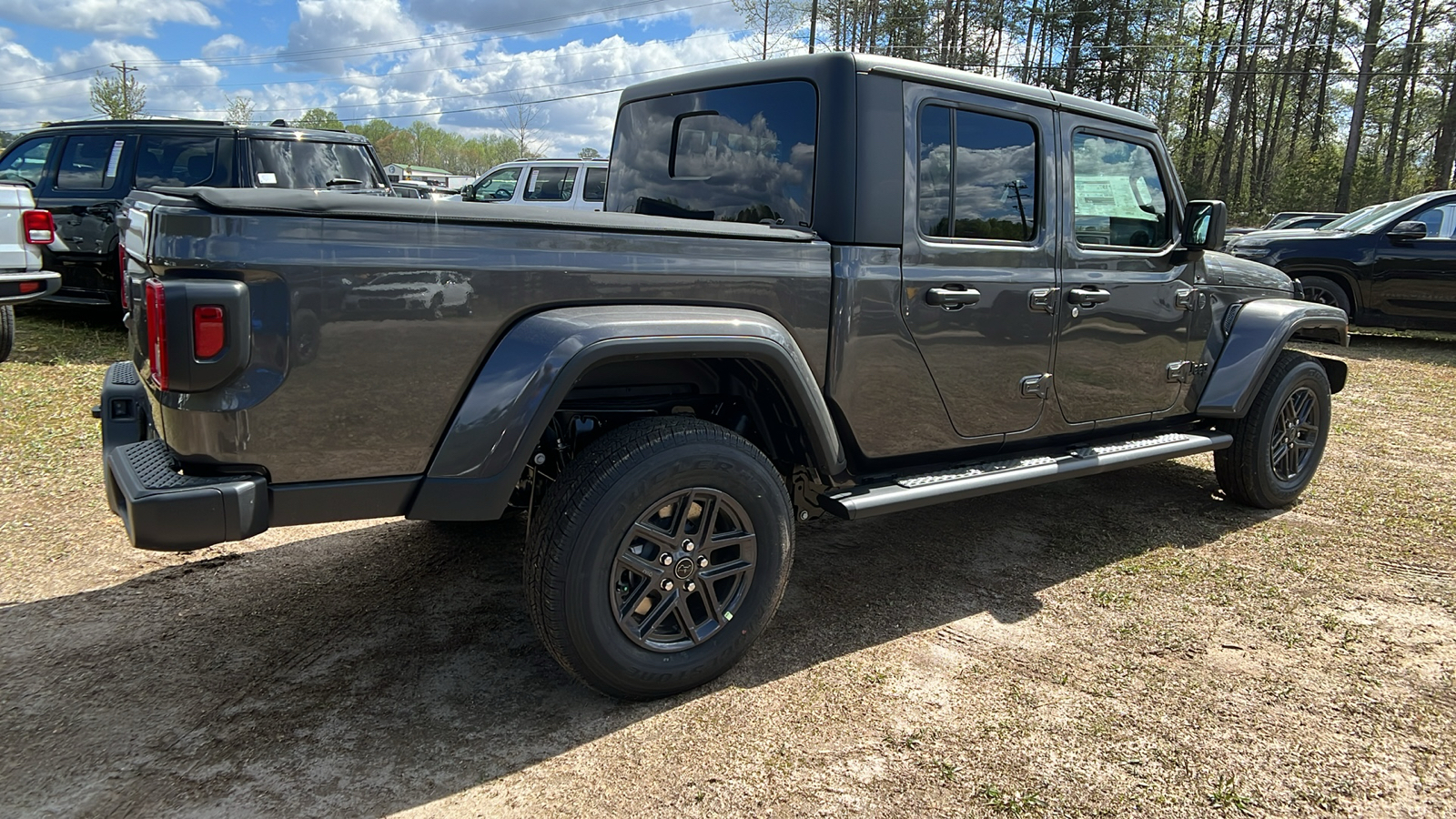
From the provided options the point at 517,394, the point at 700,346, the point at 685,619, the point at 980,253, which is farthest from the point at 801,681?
the point at 980,253

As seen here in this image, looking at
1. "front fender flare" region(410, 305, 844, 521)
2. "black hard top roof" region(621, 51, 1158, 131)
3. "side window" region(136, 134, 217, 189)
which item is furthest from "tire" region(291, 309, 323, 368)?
"side window" region(136, 134, 217, 189)

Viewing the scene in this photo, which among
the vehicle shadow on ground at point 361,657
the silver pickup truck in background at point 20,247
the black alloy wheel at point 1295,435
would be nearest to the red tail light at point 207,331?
the vehicle shadow on ground at point 361,657

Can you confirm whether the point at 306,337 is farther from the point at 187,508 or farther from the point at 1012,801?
the point at 1012,801

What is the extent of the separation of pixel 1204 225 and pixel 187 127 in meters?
8.31

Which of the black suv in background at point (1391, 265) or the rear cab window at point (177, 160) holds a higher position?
the rear cab window at point (177, 160)

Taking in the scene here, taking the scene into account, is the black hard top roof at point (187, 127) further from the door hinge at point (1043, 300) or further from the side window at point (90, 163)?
the door hinge at point (1043, 300)

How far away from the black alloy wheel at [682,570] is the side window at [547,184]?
12.3m

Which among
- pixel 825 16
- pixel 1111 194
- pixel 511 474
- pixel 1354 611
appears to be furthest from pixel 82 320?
pixel 825 16

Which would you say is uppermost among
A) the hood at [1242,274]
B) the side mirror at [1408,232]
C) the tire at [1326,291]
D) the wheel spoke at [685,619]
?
the side mirror at [1408,232]

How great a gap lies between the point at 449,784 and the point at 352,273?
1328mm

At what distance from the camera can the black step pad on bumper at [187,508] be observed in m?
2.08

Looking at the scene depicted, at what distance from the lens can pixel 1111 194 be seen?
3.93 meters

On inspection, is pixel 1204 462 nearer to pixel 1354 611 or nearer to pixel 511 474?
pixel 1354 611

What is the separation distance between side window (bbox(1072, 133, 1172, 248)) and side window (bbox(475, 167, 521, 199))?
1207 centimetres
